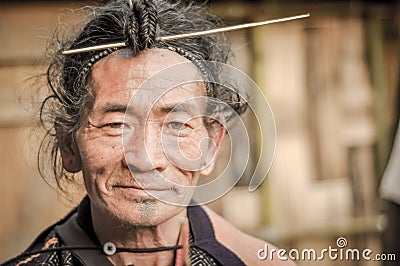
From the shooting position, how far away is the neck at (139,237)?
1543 millimetres

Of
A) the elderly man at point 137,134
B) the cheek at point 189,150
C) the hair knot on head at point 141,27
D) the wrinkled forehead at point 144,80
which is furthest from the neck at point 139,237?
the hair knot on head at point 141,27

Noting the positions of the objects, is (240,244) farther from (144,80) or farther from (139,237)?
(144,80)

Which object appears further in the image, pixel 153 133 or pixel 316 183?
pixel 316 183

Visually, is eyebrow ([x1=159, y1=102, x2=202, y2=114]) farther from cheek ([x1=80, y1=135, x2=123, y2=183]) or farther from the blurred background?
the blurred background

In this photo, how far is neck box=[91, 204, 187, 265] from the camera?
1543mm

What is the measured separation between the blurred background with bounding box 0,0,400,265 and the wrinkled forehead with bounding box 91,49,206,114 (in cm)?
201

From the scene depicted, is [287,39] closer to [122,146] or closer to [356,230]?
[356,230]

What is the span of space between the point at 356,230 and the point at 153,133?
2526 mm

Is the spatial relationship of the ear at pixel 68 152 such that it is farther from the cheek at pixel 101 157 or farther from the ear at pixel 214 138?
the ear at pixel 214 138

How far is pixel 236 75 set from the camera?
1.70 metres

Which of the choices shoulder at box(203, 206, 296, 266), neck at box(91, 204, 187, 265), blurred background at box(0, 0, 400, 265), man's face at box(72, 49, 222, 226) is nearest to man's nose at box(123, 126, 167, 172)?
man's face at box(72, 49, 222, 226)

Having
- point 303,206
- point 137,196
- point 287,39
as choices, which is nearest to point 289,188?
point 303,206

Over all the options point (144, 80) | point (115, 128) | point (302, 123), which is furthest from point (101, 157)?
point (302, 123)

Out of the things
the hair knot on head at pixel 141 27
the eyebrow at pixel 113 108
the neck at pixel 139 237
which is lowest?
the neck at pixel 139 237
